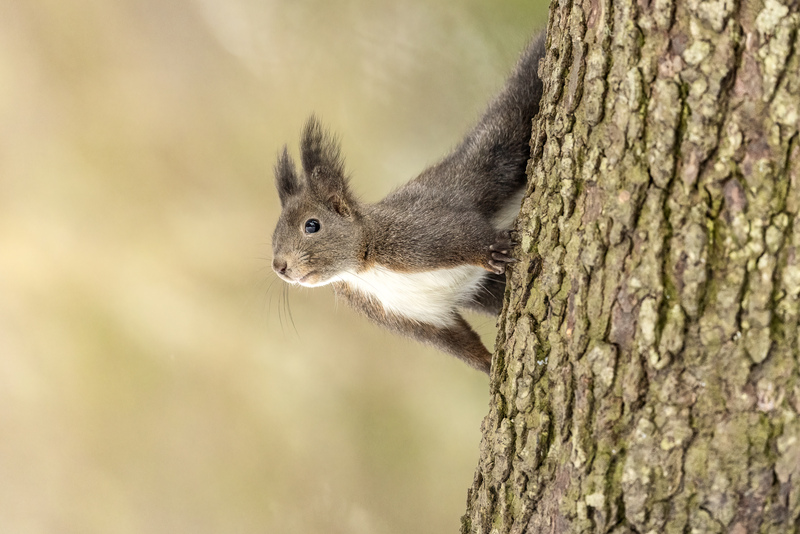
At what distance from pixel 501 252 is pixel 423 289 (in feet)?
2.00

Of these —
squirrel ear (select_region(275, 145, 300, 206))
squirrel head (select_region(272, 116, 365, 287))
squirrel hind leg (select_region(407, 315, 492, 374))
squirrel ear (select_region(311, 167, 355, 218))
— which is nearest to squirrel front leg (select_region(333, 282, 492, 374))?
squirrel hind leg (select_region(407, 315, 492, 374))

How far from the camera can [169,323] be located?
12.2ft

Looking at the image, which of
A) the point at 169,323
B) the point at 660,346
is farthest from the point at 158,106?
the point at 660,346

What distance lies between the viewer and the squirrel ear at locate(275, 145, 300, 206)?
3039 mm

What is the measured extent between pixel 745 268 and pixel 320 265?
173 cm

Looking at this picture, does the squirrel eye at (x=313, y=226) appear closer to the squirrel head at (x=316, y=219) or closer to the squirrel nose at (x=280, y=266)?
the squirrel head at (x=316, y=219)

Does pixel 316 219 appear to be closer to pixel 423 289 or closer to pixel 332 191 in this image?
pixel 332 191

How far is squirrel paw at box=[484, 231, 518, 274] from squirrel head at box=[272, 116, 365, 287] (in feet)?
2.16

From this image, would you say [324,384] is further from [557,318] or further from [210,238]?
[557,318]

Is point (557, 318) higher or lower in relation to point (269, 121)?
lower

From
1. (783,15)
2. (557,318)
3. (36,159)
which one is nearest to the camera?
Answer: (783,15)

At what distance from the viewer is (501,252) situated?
7.64ft

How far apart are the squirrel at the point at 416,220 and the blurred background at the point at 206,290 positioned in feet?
1.83

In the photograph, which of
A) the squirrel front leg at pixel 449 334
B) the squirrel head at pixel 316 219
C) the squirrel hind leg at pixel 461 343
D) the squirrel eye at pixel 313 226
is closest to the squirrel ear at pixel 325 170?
the squirrel head at pixel 316 219
